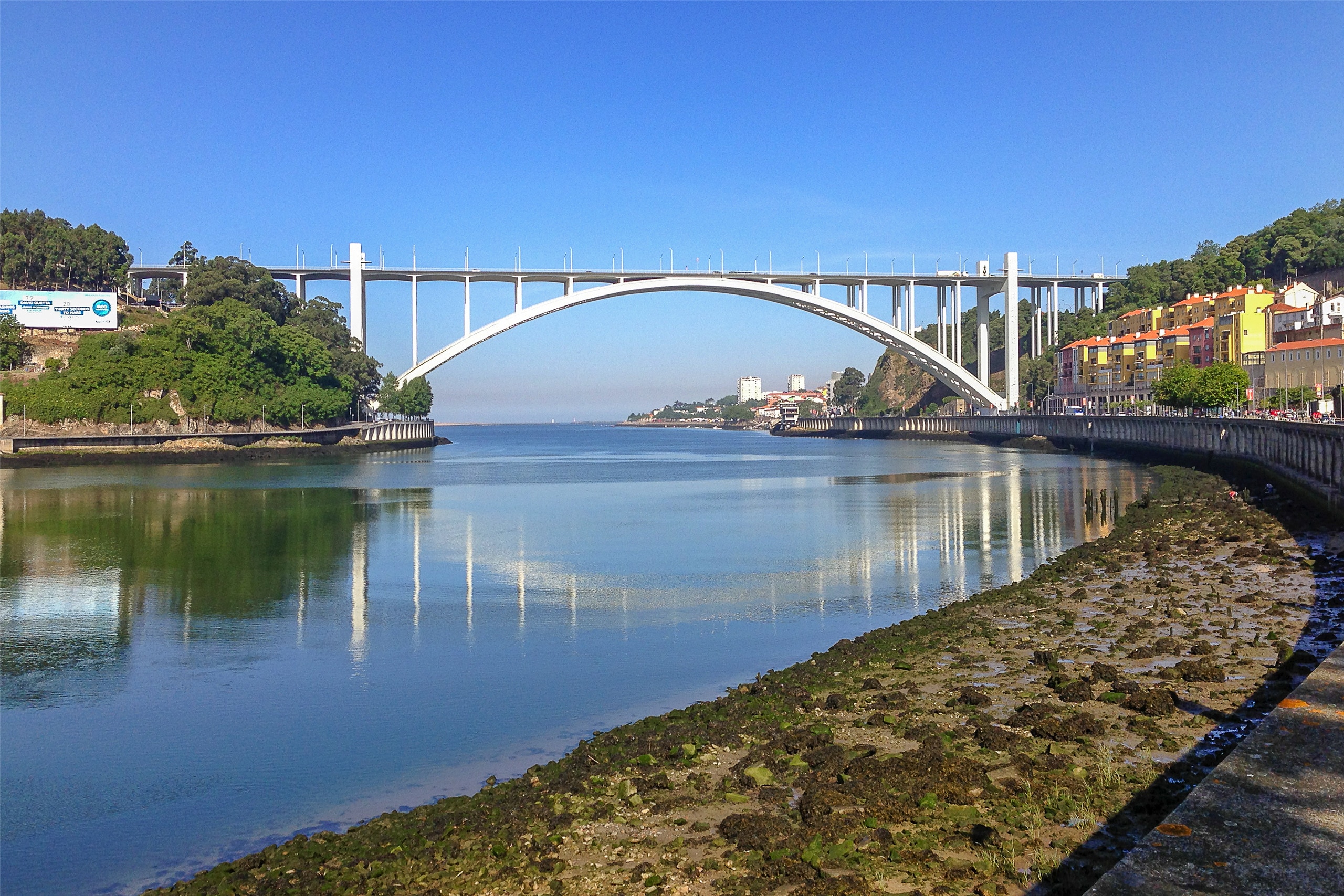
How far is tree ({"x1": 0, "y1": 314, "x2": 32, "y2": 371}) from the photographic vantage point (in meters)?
54.3

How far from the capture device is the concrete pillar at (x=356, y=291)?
2442 inches

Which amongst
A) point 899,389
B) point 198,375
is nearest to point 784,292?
point 198,375

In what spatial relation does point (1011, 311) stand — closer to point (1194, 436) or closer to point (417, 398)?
point (1194, 436)

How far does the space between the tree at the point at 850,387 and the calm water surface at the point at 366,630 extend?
10125cm

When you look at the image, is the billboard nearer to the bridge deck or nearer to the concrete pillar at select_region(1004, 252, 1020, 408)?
the bridge deck

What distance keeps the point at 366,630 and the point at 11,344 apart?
5333cm

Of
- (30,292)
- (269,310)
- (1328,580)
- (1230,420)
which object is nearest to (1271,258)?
(1230,420)

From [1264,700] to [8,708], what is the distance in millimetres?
8897

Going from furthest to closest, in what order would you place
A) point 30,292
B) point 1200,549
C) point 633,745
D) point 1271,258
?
1. point 1271,258
2. point 30,292
3. point 1200,549
4. point 633,745

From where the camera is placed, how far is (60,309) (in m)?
57.5

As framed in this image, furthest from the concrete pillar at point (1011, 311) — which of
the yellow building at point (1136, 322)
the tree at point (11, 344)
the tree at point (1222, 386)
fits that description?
the tree at point (11, 344)

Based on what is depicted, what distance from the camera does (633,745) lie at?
6.48m

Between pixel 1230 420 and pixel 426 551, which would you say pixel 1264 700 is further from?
pixel 1230 420

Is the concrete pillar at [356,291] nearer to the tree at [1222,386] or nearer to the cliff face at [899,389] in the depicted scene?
the tree at [1222,386]
